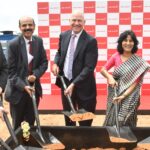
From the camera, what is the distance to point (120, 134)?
279cm

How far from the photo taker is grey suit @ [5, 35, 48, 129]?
2832mm

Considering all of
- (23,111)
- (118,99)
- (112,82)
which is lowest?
(23,111)

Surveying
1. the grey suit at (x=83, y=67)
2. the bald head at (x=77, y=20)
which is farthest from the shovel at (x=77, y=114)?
the bald head at (x=77, y=20)

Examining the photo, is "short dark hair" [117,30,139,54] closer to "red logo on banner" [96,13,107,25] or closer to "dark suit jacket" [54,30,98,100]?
"dark suit jacket" [54,30,98,100]

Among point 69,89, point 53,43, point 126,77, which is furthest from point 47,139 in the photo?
point 53,43

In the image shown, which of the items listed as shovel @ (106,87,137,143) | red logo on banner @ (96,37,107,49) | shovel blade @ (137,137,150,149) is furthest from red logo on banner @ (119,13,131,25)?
shovel blade @ (137,137,150,149)

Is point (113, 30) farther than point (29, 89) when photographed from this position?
Yes

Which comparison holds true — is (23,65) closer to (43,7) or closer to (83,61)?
(83,61)

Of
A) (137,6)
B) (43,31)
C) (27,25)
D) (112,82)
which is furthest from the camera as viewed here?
(43,31)

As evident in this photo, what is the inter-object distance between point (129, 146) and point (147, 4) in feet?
6.06

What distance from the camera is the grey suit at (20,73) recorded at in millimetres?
2832

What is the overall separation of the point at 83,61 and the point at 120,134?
0.60 meters

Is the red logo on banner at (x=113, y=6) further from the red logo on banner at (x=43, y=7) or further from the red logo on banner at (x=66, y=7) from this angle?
the red logo on banner at (x=43, y=7)

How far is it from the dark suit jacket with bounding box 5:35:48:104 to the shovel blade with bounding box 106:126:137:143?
2.08ft
